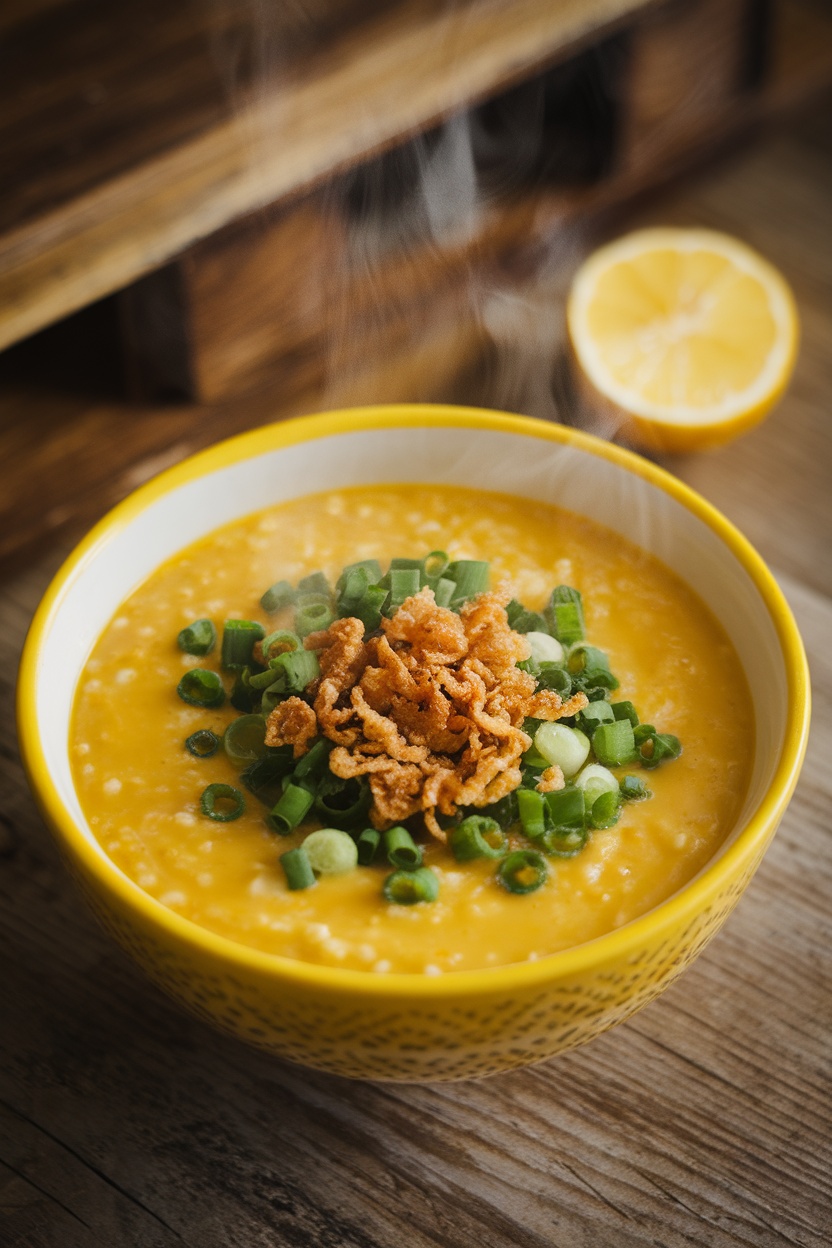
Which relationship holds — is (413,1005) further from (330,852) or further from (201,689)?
(201,689)

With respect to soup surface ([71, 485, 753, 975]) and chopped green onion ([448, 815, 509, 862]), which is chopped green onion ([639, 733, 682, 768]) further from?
chopped green onion ([448, 815, 509, 862])

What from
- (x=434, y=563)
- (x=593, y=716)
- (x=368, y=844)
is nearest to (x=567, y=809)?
(x=593, y=716)

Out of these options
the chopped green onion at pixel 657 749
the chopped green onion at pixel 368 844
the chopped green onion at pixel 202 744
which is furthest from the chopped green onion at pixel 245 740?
the chopped green onion at pixel 657 749

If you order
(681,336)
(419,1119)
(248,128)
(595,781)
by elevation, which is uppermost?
(248,128)

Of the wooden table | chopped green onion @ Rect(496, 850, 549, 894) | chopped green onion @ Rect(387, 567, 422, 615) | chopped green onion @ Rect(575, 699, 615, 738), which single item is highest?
chopped green onion @ Rect(387, 567, 422, 615)

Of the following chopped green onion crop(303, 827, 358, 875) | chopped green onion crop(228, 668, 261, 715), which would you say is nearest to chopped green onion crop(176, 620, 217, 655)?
chopped green onion crop(228, 668, 261, 715)

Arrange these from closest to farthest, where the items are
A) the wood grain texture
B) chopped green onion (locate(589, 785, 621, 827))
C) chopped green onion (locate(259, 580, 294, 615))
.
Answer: chopped green onion (locate(589, 785, 621, 827)), chopped green onion (locate(259, 580, 294, 615)), the wood grain texture
